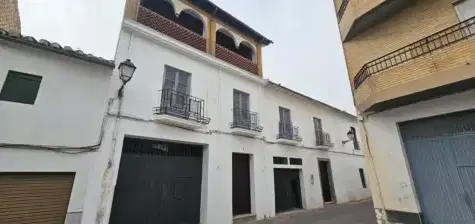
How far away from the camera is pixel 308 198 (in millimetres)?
11992

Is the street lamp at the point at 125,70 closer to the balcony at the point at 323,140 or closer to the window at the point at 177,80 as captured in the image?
the window at the point at 177,80

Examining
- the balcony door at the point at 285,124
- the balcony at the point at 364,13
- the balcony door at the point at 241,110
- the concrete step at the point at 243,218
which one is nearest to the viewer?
the balcony at the point at 364,13

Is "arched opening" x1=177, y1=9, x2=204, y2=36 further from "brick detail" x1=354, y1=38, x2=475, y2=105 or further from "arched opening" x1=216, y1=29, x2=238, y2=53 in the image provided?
"brick detail" x1=354, y1=38, x2=475, y2=105

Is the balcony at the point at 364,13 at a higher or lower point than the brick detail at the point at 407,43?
higher

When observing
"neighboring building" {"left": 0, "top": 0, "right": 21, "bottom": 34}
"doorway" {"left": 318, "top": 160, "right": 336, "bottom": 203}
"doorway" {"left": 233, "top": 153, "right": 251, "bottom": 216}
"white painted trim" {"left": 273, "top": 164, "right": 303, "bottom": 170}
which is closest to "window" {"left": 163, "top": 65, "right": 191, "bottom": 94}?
"doorway" {"left": 233, "top": 153, "right": 251, "bottom": 216}

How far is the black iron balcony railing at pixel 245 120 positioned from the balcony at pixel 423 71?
4.76 m

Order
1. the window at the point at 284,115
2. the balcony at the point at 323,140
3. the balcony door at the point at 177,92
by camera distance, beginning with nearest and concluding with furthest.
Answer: the balcony door at the point at 177,92
the window at the point at 284,115
the balcony at the point at 323,140

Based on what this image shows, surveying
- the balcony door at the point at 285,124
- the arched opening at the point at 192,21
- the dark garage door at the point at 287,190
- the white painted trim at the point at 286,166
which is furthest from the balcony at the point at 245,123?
the arched opening at the point at 192,21

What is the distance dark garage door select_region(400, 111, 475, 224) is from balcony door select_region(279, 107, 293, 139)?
21.0 feet

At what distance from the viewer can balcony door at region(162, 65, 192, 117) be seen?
313 inches

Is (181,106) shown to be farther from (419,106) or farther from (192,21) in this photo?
(419,106)

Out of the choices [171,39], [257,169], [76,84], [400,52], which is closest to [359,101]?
[400,52]

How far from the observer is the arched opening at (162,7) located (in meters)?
9.39

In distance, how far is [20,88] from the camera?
5.57 metres
